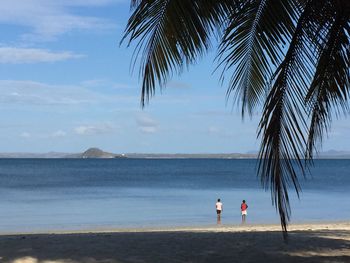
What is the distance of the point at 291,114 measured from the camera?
5348mm

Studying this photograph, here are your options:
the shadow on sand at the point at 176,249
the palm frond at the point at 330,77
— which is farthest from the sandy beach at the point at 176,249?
the palm frond at the point at 330,77

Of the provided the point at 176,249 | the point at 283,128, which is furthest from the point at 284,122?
the point at 176,249

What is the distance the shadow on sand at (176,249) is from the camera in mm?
8312

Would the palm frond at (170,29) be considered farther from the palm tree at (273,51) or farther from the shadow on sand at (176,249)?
the shadow on sand at (176,249)

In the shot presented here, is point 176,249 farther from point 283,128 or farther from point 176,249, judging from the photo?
point 283,128

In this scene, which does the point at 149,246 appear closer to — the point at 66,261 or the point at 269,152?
the point at 66,261

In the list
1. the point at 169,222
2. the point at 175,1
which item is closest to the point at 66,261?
the point at 175,1

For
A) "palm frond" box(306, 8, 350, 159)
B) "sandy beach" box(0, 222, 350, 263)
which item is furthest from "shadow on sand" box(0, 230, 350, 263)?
"palm frond" box(306, 8, 350, 159)

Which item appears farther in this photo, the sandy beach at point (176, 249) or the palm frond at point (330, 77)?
the sandy beach at point (176, 249)

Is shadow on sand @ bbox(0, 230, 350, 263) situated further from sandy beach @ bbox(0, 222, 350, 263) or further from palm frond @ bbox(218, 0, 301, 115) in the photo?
palm frond @ bbox(218, 0, 301, 115)

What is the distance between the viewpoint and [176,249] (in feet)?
30.4

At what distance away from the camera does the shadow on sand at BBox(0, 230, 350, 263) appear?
27.3 ft

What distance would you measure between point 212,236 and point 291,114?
607 centimetres

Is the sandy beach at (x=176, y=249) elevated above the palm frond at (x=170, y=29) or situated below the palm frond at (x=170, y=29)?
below
